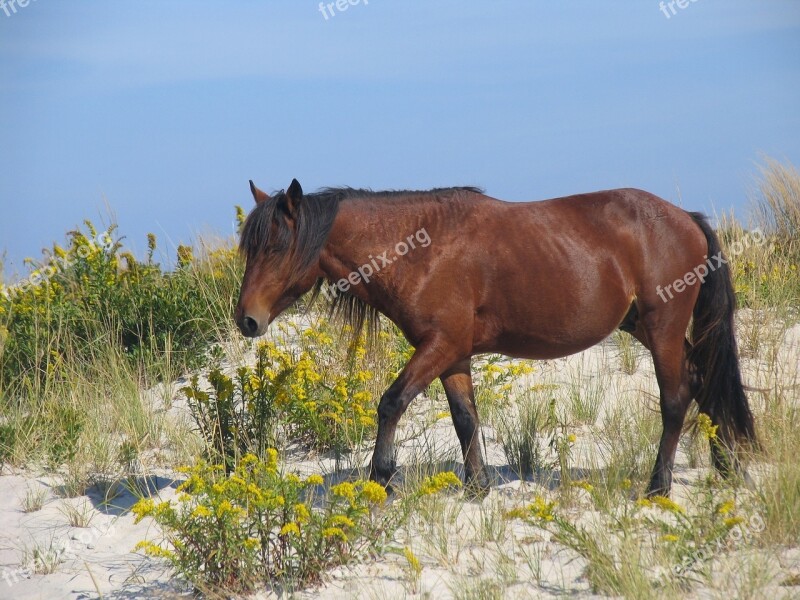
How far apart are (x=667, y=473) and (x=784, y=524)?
1221 mm

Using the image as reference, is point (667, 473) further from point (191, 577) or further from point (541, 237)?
point (191, 577)

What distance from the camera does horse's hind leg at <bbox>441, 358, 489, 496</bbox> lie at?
591 centimetres

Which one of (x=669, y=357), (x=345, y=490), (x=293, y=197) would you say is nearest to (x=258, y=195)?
(x=293, y=197)

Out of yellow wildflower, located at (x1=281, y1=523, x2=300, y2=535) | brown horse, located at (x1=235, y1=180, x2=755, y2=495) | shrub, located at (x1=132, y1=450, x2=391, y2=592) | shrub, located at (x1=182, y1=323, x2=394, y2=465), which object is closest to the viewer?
yellow wildflower, located at (x1=281, y1=523, x2=300, y2=535)

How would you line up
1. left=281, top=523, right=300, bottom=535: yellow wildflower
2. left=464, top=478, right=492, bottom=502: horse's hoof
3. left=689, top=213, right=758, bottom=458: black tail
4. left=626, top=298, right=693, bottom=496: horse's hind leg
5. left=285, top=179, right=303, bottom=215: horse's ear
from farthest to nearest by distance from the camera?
left=689, top=213, right=758, bottom=458: black tail → left=626, top=298, right=693, bottom=496: horse's hind leg → left=464, top=478, right=492, bottom=502: horse's hoof → left=285, top=179, right=303, bottom=215: horse's ear → left=281, top=523, right=300, bottom=535: yellow wildflower

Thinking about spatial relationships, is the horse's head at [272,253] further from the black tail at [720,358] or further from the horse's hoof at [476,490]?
the black tail at [720,358]

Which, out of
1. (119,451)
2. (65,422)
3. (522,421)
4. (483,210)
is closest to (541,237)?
(483,210)

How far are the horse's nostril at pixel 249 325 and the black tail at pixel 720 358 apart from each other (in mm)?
2896

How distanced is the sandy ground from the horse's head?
4.36 feet

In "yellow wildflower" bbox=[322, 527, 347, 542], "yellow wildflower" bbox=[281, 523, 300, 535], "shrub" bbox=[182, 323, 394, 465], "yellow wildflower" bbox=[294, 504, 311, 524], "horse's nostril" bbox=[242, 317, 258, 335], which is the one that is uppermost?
"horse's nostril" bbox=[242, 317, 258, 335]

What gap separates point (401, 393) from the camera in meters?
5.41

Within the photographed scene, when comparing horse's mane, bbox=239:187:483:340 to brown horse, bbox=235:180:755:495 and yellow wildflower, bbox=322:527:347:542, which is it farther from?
yellow wildflower, bbox=322:527:347:542

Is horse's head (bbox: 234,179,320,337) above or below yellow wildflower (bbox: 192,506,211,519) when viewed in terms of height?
above

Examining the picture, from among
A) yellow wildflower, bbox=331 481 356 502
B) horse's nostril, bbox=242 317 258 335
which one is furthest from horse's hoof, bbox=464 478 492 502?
horse's nostril, bbox=242 317 258 335
